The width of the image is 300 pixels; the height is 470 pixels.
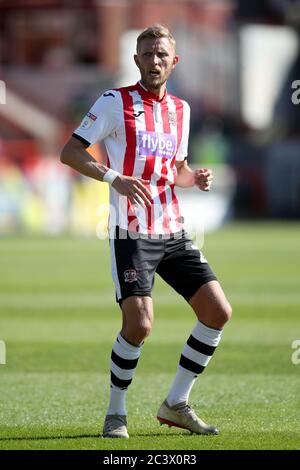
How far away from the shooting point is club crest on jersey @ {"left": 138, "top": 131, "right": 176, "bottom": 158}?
7461 mm

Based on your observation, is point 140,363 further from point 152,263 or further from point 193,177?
point 152,263

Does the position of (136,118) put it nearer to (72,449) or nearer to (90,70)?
(72,449)

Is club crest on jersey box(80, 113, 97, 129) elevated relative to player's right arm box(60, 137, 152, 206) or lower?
elevated

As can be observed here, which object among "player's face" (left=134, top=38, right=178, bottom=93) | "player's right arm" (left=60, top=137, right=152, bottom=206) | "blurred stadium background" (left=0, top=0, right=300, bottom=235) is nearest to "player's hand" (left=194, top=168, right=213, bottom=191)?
"player's right arm" (left=60, top=137, right=152, bottom=206)

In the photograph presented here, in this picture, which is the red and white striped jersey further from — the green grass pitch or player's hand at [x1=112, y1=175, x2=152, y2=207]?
the green grass pitch

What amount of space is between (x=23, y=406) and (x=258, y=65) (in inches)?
1655

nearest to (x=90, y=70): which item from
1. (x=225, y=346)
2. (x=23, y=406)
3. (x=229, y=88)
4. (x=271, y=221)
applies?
(x=229, y=88)

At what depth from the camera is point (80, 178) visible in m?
32.5

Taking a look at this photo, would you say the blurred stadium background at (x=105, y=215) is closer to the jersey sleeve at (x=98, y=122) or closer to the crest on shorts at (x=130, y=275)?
the crest on shorts at (x=130, y=275)

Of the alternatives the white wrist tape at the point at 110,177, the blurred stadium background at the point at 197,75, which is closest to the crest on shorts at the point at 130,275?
the white wrist tape at the point at 110,177

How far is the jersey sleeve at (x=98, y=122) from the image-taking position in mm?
7332

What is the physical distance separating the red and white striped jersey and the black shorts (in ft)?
0.27

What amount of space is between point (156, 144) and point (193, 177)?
1.47 ft

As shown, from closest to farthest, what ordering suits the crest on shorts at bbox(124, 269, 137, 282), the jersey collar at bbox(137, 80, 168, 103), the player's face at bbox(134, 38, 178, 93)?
the crest on shorts at bbox(124, 269, 137, 282) < the player's face at bbox(134, 38, 178, 93) < the jersey collar at bbox(137, 80, 168, 103)
